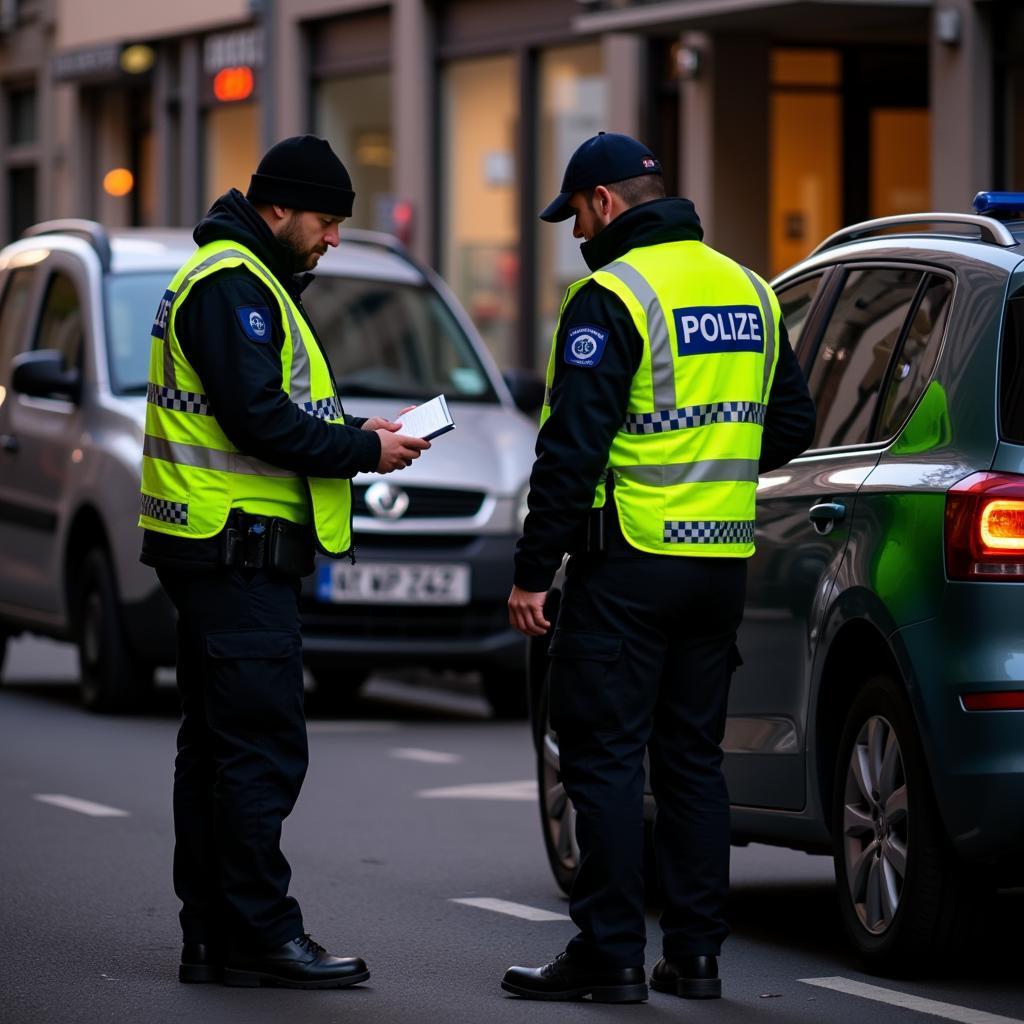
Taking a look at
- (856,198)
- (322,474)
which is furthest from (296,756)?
(856,198)

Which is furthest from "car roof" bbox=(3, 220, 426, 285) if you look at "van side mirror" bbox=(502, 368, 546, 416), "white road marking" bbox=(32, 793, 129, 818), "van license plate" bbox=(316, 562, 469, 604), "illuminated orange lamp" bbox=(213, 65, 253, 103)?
"illuminated orange lamp" bbox=(213, 65, 253, 103)

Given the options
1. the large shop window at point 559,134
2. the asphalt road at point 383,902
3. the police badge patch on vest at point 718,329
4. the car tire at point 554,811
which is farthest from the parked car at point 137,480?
the large shop window at point 559,134

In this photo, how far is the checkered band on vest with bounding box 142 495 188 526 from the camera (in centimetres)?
615

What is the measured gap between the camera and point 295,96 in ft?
85.1

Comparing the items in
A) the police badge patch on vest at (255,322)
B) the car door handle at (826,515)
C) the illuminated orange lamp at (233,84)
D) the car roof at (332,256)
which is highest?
the illuminated orange lamp at (233,84)

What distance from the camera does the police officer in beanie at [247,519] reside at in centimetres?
610

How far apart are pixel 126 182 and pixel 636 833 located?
85.0 feet

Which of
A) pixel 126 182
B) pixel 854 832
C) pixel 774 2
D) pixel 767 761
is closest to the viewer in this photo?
pixel 854 832

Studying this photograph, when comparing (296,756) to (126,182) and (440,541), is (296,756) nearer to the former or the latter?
(440,541)

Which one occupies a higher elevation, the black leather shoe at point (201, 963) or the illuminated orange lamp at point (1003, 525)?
the illuminated orange lamp at point (1003, 525)

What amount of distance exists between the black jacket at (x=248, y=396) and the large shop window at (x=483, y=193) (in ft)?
55.2

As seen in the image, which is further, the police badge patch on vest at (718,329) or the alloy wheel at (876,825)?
the alloy wheel at (876,825)

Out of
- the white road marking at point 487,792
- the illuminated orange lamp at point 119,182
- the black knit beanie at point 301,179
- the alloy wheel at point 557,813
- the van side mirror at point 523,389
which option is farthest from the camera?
the illuminated orange lamp at point 119,182

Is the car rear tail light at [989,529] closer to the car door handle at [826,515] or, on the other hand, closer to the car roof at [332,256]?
the car door handle at [826,515]
